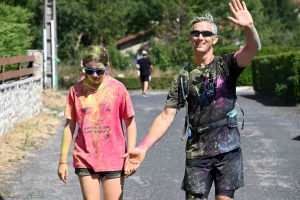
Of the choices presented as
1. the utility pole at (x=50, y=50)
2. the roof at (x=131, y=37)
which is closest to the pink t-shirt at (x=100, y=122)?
the utility pole at (x=50, y=50)

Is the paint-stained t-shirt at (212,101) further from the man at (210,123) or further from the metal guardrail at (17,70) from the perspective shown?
the metal guardrail at (17,70)

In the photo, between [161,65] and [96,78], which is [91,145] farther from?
[161,65]

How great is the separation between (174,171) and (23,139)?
369 centimetres

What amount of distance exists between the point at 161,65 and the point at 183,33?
3.12 m

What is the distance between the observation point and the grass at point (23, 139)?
31.5 ft

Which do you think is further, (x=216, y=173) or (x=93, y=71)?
(x=93, y=71)

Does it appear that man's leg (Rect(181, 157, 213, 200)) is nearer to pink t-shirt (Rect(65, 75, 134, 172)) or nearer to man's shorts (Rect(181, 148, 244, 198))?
man's shorts (Rect(181, 148, 244, 198))

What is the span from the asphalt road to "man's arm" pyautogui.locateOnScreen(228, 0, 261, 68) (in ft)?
9.76

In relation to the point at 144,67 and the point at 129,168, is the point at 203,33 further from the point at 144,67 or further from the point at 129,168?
the point at 144,67

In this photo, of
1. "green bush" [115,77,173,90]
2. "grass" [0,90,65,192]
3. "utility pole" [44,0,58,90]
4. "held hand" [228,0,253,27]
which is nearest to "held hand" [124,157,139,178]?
"held hand" [228,0,253,27]

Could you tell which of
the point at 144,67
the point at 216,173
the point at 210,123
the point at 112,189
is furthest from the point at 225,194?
the point at 144,67

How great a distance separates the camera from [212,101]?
512 cm

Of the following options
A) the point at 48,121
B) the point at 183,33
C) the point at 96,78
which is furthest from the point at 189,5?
the point at 96,78

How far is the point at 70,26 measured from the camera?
54.3 m
